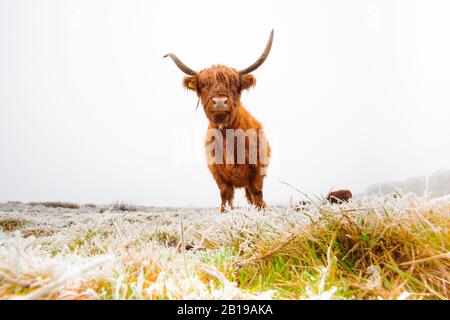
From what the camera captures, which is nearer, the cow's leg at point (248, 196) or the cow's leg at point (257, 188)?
the cow's leg at point (257, 188)

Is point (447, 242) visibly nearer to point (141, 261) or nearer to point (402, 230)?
point (402, 230)

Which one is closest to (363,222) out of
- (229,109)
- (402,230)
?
(402,230)

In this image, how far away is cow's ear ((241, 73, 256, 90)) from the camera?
4.90 metres

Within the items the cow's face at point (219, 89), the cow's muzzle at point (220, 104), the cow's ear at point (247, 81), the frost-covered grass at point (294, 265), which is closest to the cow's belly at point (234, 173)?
the cow's face at point (219, 89)

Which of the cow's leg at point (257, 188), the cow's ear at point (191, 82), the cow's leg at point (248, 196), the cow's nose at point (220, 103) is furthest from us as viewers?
the cow's leg at point (248, 196)

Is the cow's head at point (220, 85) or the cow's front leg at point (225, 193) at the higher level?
the cow's head at point (220, 85)

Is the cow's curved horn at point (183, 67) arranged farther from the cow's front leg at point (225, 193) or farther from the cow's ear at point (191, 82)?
the cow's front leg at point (225, 193)

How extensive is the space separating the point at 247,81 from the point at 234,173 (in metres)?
1.36

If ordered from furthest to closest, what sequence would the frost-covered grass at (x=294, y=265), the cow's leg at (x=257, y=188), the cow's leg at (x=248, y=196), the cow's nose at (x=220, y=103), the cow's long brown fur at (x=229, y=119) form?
the cow's leg at (x=248, y=196), the cow's leg at (x=257, y=188), the cow's long brown fur at (x=229, y=119), the cow's nose at (x=220, y=103), the frost-covered grass at (x=294, y=265)

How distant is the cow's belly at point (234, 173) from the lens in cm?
486

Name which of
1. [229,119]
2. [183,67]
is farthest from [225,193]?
[183,67]

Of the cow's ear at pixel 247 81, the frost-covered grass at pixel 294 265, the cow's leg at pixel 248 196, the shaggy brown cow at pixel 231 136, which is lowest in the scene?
the frost-covered grass at pixel 294 265

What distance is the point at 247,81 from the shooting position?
494cm

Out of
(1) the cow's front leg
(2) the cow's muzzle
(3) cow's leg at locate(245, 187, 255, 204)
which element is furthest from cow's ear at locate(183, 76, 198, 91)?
(3) cow's leg at locate(245, 187, 255, 204)
